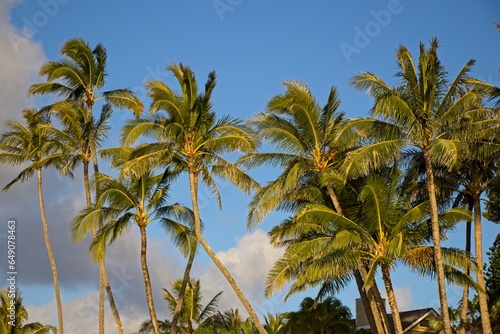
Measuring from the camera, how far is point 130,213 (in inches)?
1210

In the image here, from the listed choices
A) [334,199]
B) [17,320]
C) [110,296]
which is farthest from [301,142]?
[17,320]

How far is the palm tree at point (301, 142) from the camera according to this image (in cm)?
2834

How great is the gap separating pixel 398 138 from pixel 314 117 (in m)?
3.57

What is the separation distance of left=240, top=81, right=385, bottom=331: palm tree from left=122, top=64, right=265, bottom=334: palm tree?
35.5 inches

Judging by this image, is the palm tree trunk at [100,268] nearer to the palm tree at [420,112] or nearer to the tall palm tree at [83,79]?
the tall palm tree at [83,79]

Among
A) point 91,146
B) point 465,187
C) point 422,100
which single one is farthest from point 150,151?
A: point 465,187

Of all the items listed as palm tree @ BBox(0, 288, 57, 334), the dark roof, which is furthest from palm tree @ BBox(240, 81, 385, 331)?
palm tree @ BBox(0, 288, 57, 334)

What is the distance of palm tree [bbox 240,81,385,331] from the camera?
28344 millimetres

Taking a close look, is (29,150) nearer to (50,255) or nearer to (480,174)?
(50,255)

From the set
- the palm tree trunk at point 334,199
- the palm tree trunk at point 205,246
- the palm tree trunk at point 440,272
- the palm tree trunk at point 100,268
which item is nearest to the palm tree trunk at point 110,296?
the palm tree trunk at point 100,268

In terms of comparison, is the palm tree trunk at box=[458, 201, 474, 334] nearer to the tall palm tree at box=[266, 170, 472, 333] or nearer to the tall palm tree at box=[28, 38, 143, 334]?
the tall palm tree at box=[266, 170, 472, 333]

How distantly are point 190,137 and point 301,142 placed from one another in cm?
430

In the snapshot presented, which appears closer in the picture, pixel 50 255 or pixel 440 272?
pixel 440 272

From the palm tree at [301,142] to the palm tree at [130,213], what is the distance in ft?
13.8
